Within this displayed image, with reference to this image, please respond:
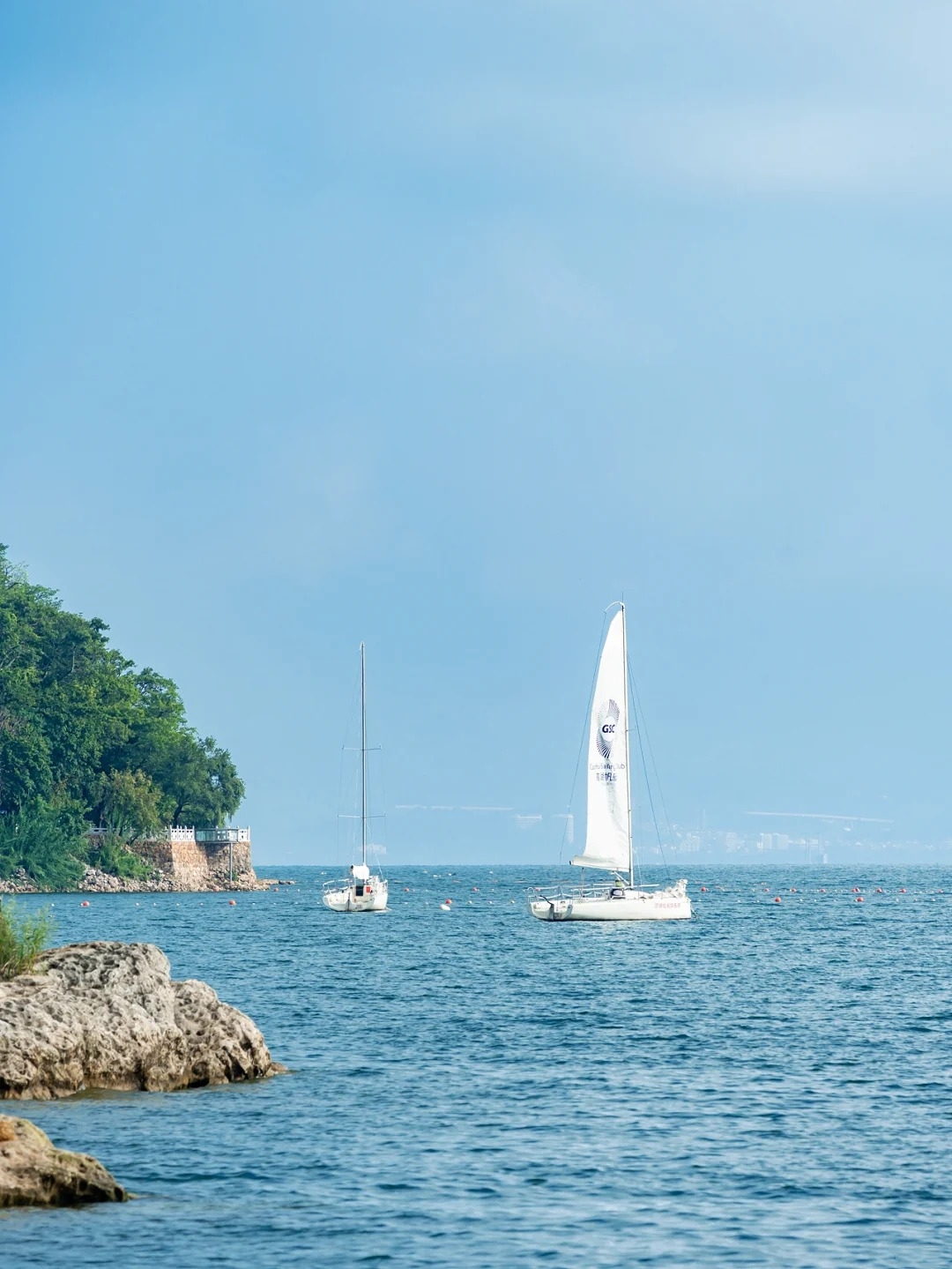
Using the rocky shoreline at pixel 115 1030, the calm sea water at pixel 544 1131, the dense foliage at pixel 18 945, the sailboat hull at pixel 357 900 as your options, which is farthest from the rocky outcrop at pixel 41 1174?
the sailboat hull at pixel 357 900

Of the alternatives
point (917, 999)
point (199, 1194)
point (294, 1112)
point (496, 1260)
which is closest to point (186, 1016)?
point (294, 1112)

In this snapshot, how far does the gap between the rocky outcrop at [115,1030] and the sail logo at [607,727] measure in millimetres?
51138

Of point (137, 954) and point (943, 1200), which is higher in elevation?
point (137, 954)

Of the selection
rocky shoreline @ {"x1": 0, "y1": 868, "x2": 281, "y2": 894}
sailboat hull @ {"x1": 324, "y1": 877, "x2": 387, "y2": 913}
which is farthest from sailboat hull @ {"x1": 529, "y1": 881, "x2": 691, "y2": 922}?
rocky shoreline @ {"x1": 0, "y1": 868, "x2": 281, "y2": 894}

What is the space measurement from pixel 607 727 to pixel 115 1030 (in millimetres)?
54891

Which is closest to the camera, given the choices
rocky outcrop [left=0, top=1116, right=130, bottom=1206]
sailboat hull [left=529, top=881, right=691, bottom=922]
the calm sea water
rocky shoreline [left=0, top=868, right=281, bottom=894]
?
the calm sea water

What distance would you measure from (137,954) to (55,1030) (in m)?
3.43

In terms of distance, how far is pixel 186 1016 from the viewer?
3089 cm

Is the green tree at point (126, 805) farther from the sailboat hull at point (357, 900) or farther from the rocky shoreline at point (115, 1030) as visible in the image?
the rocky shoreline at point (115, 1030)

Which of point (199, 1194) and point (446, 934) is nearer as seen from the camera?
point (199, 1194)

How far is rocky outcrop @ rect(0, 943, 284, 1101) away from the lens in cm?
2806

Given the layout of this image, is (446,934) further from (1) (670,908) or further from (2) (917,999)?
(2) (917,999)

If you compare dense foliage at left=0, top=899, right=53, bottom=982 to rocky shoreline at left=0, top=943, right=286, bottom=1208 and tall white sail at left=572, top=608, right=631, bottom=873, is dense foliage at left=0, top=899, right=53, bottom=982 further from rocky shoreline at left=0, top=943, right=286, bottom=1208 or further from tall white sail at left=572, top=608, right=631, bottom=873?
tall white sail at left=572, top=608, right=631, bottom=873

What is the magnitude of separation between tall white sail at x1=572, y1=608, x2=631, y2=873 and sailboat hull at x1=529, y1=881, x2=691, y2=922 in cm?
162
